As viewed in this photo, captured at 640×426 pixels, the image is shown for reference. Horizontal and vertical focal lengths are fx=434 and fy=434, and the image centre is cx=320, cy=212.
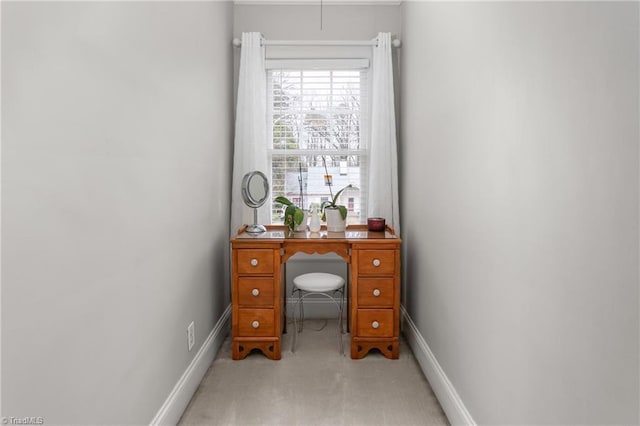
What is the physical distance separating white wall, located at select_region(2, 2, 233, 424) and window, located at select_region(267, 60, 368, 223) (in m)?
1.14

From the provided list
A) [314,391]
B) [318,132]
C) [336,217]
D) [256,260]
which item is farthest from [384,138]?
[314,391]

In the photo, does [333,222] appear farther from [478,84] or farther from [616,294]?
[616,294]

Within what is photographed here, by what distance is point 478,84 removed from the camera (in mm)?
1702

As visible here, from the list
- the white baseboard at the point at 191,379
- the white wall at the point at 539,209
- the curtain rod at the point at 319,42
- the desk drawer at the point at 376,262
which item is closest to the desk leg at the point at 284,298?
the white baseboard at the point at 191,379

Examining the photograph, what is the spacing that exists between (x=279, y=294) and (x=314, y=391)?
0.63 m

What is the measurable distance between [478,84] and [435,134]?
0.65 meters

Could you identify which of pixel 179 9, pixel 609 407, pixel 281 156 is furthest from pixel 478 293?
pixel 281 156

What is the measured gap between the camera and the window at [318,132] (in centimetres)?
340

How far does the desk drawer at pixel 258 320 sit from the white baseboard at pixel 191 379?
0.23 m

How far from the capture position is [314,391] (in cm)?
234

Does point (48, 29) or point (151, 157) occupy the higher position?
point (48, 29)

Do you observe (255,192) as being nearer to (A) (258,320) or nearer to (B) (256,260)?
(B) (256,260)

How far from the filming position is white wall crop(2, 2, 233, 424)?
1.02 m

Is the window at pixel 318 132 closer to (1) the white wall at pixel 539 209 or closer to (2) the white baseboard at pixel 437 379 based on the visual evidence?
(2) the white baseboard at pixel 437 379
